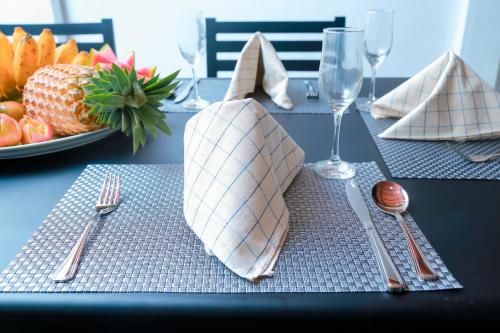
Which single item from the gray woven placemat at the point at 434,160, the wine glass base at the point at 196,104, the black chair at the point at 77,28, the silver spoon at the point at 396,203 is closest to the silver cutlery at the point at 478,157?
the gray woven placemat at the point at 434,160

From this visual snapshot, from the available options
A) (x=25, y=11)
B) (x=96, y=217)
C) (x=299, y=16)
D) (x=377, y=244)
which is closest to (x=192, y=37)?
(x=96, y=217)

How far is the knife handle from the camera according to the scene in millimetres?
377

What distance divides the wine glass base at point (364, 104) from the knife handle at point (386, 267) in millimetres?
481

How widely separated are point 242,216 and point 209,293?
0.09 metres

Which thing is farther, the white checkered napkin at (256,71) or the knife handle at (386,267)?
the white checkered napkin at (256,71)

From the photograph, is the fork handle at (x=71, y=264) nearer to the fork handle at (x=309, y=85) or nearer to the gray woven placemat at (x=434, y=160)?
the gray woven placemat at (x=434, y=160)

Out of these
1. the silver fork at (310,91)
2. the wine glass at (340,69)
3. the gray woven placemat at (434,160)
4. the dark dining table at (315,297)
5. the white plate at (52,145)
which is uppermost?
the wine glass at (340,69)

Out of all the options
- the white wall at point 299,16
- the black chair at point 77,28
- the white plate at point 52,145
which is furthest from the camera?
the white wall at point 299,16

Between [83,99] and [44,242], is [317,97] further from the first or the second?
[44,242]

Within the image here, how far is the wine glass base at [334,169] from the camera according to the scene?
0.59 meters

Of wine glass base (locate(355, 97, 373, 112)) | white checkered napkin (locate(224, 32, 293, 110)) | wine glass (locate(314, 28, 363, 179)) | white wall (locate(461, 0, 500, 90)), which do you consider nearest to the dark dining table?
wine glass (locate(314, 28, 363, 179))

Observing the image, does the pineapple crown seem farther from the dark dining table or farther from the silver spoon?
the silver spoon

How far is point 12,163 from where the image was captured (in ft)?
2.13

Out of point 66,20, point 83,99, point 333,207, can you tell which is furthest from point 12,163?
point 66,20
